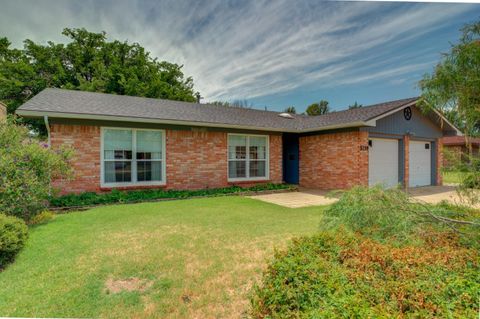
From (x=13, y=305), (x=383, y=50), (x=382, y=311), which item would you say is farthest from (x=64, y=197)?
(x=383, y=50)

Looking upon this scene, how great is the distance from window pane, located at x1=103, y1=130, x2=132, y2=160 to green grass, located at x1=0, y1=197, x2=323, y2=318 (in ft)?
9.64

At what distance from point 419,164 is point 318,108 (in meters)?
27.4

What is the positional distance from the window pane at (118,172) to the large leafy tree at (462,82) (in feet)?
30.4

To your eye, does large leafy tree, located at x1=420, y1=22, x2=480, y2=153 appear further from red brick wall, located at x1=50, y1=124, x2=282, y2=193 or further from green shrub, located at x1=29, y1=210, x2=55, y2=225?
green shrub, located at x1=29, y1=210, x2=55, y2=225

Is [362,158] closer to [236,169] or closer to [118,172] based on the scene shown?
[236,169]

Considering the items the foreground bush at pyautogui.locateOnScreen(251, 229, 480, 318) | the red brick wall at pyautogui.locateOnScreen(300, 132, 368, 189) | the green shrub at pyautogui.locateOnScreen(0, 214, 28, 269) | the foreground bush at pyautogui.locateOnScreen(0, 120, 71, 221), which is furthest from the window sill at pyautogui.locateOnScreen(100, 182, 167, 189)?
the foreground bush at pyautogui.locateOnScreen(251, 229, 480, 318)

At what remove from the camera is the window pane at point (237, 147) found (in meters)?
11.6

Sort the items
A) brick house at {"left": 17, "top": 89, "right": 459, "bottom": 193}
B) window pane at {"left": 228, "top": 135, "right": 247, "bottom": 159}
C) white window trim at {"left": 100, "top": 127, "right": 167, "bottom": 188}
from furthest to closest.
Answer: window pane at {"left": 228, "top": 135, "right": 247, "bottom": 159} < white window trim at {"left": 100, "top": 127, "right": 167, "bottom": 188} < brick house at {"left": 17, "top": 89, "right": 459, "bottom": 193}

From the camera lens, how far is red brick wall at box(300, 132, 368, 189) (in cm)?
1075

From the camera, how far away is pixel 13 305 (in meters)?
2.72

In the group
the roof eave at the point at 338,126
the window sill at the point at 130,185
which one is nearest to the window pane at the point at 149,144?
the window sill at the point at 130,185

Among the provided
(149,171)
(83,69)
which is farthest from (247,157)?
(83,69)

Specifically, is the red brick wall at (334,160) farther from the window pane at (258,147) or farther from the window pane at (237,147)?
the window pane at (237,147)

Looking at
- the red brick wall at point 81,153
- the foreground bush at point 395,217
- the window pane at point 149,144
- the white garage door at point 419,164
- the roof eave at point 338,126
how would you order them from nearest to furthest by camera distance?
1. the foreground bush at point 395,217
2. the red brick wall at point 81,153
3. the window pane at point 149,144
4. the roof eave at point 338,126
5. the white garage door at point 419,164
